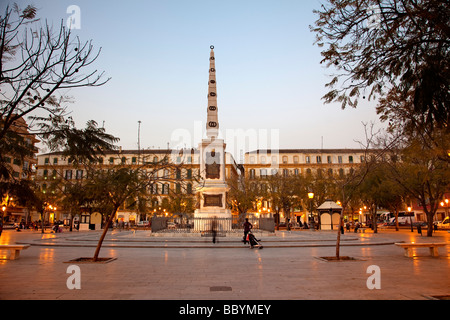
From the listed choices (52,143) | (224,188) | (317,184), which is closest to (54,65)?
(52,143)

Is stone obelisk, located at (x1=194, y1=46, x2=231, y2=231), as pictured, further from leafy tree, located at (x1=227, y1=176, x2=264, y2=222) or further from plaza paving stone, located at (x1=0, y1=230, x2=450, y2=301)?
plaza paving stone, located at (x1=0, y1=230, x2=450, y2=301)

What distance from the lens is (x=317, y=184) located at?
5194 cm

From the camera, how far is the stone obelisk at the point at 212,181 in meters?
29.1

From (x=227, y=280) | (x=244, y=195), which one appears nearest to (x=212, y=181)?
(x=244, y=195)

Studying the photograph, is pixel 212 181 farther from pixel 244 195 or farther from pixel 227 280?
pixel 227 280

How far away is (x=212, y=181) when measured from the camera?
30.0 metres

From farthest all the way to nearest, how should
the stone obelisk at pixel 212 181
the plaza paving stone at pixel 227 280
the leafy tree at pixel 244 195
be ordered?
the leafy tree at pixel 244 195
the stone obelisk at pixel 212 181
the plaza paving stone at pixel 227 280

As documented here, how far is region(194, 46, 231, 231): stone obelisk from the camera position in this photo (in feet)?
95.6

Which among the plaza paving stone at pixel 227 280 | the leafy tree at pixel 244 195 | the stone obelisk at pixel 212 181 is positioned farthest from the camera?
the leafy tree at pixel 244 195

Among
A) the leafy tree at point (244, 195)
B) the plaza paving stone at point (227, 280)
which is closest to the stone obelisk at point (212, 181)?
the leafy tree at point (244, 195)

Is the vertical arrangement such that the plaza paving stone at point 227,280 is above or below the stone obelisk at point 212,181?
below

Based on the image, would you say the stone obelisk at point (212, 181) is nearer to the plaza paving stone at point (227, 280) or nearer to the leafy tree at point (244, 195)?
the leafy tree at point (244, 195)

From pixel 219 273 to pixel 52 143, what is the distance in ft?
20.6

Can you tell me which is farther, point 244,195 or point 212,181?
point 244,195
